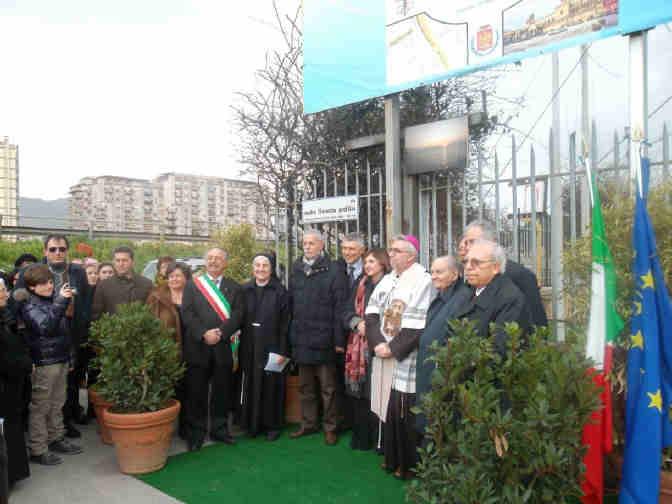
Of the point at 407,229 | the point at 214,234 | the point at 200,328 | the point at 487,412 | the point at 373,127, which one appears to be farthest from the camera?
the point at 214,234

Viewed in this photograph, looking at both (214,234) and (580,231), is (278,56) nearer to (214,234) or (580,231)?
(214,234)

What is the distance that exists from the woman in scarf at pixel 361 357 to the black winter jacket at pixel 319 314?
0.55 feet

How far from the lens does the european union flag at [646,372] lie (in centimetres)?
287

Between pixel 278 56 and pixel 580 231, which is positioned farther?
pixel 278 56

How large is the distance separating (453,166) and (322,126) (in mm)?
2323

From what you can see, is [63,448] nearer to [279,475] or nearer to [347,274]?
[279,475]

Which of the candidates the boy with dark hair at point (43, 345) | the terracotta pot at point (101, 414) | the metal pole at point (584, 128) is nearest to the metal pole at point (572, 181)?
the metal pole at point (584, 128)

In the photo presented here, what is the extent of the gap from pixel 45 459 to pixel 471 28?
4.82 meters

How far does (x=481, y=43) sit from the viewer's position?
4277 mm

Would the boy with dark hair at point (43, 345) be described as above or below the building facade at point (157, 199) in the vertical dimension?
below

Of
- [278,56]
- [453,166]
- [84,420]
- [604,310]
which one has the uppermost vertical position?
[278,56]

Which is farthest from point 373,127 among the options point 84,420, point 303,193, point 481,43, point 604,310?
point 84,420

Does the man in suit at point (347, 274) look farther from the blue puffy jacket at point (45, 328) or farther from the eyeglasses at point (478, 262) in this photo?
the blue puffy jacket at point (45, 328)

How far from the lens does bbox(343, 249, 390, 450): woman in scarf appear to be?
4355 mm
